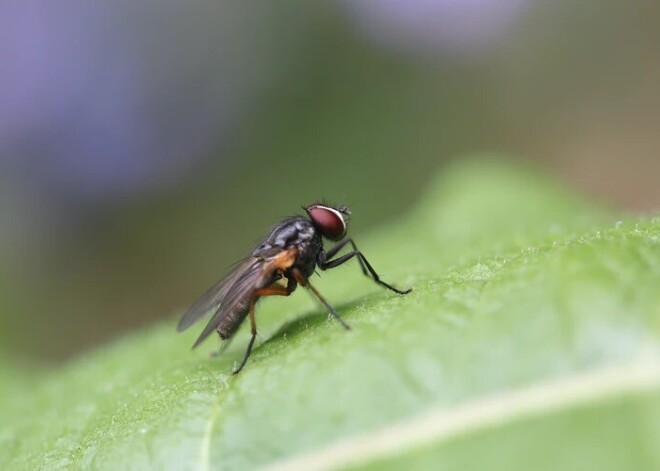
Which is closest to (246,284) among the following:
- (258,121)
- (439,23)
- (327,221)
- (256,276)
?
(256,276)

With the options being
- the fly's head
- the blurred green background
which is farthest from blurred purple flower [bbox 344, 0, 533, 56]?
the fly's head

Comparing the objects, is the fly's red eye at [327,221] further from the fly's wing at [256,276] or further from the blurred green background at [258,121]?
the blurred green background at [258,121]

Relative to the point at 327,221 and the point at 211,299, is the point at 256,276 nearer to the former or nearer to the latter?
the point at 211,299

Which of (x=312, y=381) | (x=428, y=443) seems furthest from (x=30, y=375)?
(x=428, y=443)

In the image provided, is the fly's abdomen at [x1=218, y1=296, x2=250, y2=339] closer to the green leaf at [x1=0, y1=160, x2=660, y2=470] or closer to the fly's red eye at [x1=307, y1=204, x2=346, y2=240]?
the green leaf at [x1=0, y1=160, x2=660, y2=470]

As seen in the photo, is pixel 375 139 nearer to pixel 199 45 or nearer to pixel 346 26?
pixel 346 26
